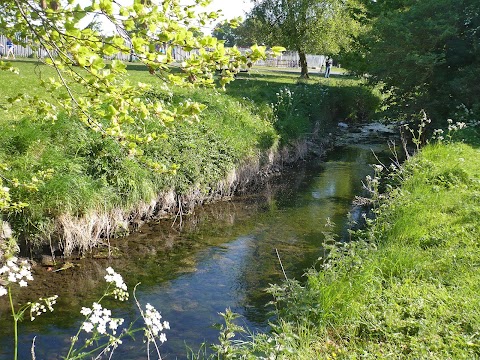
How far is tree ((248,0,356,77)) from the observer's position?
29.8 meters

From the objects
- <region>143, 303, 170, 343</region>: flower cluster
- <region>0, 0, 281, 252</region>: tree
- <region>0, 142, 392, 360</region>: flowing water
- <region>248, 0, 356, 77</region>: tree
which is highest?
<region>248, 0, 356, 77</region>: tree

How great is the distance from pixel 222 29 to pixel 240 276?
190 inches

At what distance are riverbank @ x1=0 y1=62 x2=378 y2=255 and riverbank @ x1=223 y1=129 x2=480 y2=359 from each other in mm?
2044

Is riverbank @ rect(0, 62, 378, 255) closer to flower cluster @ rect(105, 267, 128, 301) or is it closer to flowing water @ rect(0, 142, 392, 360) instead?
flowing water @ rect(0, 142, 392, 360)

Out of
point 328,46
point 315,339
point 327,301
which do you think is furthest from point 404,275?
point 328,46

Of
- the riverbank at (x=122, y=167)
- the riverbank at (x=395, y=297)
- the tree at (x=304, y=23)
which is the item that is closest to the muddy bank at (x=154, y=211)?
the riverbank at (x=122, y=167)

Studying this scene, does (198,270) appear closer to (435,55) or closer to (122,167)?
(122,167)

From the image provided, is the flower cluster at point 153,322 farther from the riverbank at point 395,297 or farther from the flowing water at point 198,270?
the flowing water at point 198,270

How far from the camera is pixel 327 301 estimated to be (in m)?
4.99

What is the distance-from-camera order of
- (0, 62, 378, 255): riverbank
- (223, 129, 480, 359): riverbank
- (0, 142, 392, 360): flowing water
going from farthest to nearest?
(0, 62, 378, 255): riverbank < (0, 142, 392, 360): flowing water < (223, 129, 480, 359): riverbank

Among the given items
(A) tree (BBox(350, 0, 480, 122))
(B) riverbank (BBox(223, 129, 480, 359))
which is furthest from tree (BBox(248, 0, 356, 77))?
(B) riverbank (BBox(223, 129, 480, 359))

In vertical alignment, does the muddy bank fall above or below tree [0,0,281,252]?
below

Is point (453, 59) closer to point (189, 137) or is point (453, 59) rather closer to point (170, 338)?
point (189, 137)

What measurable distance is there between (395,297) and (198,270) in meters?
3.91
